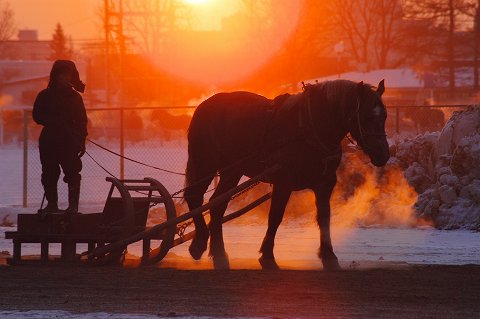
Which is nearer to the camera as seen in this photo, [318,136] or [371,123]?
[371,123]

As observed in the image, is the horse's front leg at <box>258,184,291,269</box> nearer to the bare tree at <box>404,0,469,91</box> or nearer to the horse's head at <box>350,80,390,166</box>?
the horse's head at <box>350,80,390,166</box>

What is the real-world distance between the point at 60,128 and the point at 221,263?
244 cm

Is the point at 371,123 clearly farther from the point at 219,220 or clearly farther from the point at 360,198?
the point at 360,198

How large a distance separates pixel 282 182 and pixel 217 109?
1819mm

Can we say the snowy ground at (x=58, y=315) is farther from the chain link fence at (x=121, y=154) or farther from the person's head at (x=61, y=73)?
the chain link fence at (x=121, y=154)

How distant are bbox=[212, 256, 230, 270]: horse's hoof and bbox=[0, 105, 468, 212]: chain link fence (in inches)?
76.3

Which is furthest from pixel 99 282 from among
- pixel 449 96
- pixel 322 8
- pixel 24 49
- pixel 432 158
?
pixel 24 49

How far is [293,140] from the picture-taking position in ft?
44.1

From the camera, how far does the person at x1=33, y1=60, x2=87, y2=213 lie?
13.9 meters

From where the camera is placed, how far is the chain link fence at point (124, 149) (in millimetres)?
26266

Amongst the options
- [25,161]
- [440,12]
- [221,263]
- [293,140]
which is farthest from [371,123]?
[440,12]

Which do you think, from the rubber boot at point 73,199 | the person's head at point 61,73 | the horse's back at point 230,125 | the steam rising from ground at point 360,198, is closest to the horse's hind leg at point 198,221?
the horse's back at point 230,125

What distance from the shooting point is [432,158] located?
70.8 ft

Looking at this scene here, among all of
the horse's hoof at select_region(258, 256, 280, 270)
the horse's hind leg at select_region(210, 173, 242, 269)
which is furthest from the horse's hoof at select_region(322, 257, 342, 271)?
the horse's hind leg at select_region(210, 173, 242, 269)
